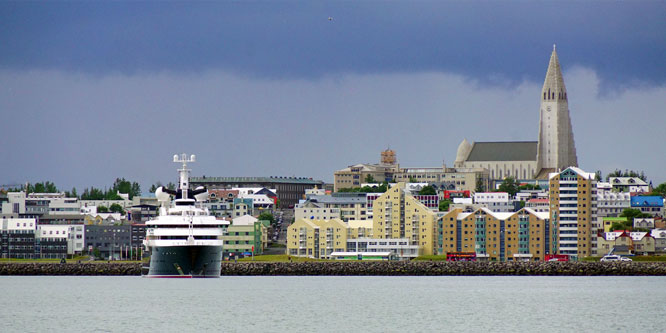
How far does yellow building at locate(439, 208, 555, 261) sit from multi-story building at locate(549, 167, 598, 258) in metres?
1.34

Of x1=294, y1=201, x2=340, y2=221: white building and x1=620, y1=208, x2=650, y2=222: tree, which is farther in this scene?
x1=294, y1=201, x2=340, y2=221: white building

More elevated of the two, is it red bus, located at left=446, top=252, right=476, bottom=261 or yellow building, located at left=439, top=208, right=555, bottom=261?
yellow building, located at left=439, top=208, right=555, bottom=261

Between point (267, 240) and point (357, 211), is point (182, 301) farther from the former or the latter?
point (357, 211)

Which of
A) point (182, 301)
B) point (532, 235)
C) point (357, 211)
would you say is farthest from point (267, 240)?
point (182, 301)

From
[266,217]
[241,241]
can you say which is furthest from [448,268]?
[266,217]

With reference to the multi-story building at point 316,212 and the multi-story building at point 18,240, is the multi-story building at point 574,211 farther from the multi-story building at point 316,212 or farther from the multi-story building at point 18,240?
the multi-story building at point 18,240

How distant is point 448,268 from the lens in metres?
124

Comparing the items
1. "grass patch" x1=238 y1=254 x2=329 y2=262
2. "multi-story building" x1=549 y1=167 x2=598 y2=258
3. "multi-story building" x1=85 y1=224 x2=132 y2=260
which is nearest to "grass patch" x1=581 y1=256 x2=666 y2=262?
"multi-story building" x1=549 y1=167 x2=598 y2=258

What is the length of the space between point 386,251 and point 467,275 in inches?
1015

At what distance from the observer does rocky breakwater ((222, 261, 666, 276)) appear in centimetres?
11925

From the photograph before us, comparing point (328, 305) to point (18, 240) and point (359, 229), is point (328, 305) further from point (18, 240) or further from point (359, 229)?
point (18, 240)

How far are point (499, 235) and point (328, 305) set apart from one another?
224 feet

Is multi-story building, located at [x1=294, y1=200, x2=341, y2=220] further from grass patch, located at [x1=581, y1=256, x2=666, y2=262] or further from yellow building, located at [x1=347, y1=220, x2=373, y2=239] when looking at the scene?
grass patch, located at [x1=581, y1=256, x2=666, y2=262]

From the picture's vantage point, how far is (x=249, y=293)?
87875 millimetres
